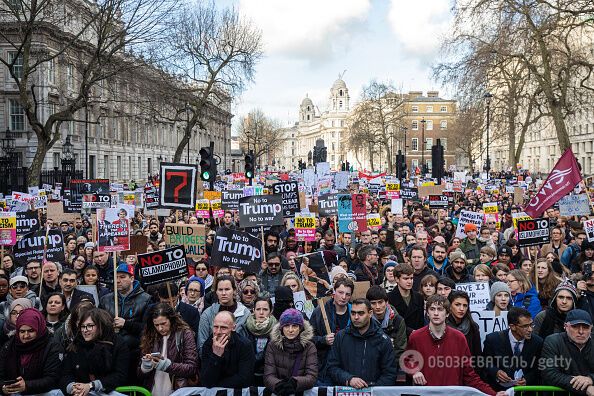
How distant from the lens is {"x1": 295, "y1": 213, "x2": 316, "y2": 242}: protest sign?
13.3 meters

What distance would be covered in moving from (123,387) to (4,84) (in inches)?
1785

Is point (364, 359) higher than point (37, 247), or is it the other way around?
point (37, 247)

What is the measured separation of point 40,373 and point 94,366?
0.42 meters

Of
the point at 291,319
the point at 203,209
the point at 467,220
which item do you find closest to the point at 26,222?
the point at 203,209

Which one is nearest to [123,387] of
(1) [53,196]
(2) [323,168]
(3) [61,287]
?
(3) [61,287]

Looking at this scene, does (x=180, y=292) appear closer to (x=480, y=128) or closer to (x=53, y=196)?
(x=53, y=196)

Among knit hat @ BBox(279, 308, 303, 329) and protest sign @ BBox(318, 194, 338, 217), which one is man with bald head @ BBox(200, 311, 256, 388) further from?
protest sign @ BBox(318, 194, 338, 217)

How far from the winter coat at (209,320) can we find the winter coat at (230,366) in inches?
28.4

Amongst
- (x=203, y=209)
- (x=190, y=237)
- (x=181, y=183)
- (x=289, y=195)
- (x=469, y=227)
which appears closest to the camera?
(x=181, y=183)

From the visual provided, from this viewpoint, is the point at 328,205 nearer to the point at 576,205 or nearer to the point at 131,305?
the point at 576,205

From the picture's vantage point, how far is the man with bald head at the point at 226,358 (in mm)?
5871

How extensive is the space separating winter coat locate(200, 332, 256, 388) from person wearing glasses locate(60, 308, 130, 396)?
71 centimetres

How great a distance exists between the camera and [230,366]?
5934 mm

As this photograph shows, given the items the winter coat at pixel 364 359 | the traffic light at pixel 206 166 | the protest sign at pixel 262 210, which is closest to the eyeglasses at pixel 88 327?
the winter coat at pixel 364 359
